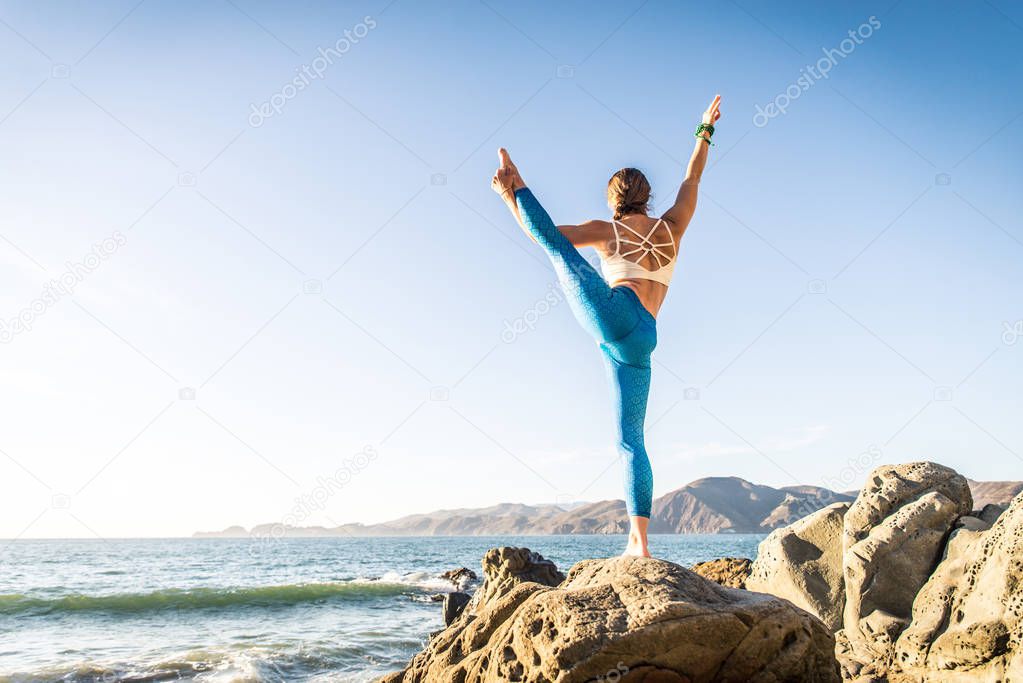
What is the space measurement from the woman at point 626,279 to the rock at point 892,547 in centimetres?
387

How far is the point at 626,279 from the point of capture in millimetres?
4926

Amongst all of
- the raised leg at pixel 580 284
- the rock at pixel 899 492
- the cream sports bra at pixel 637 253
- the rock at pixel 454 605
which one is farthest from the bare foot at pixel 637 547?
the rock at pixel 454 605

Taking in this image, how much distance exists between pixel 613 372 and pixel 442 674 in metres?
2.21

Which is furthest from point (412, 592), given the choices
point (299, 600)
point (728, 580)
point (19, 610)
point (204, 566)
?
point (204, 566)

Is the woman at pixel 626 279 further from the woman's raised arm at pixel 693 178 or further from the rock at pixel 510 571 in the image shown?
the rock at pixel 510 571

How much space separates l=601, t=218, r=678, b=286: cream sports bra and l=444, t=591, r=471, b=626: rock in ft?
47.4

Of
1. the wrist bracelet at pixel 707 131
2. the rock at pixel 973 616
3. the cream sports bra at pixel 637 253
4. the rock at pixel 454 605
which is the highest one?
the wrist bracelet at pixel 707 131

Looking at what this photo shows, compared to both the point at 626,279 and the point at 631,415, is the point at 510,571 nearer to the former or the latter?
the point at 631,415

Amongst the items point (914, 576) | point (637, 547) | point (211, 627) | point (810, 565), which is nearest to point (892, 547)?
point (914, 576)

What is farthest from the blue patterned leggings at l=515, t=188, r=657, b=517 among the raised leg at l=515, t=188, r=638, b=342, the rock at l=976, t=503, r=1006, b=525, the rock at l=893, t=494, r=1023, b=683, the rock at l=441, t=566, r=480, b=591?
the rock at l=441, t=566, r=480, b=591

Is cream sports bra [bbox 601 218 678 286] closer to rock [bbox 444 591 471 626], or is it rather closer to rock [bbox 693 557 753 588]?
rock [bbox 693 557 753 588]

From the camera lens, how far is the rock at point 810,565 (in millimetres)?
8719

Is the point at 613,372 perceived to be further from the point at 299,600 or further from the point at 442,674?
the point at 299,600

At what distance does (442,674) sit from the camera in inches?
187
